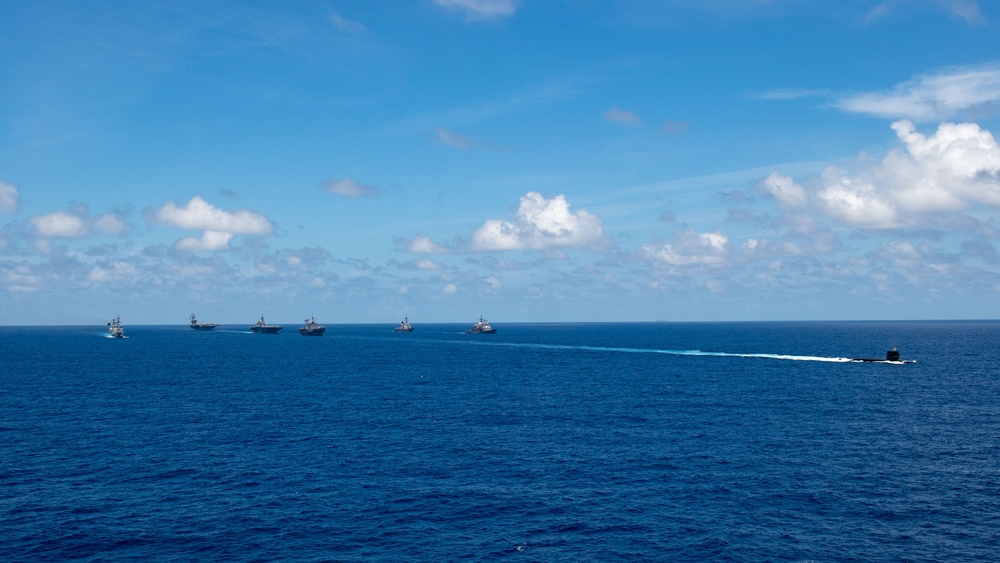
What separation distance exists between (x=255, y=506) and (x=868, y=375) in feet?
530

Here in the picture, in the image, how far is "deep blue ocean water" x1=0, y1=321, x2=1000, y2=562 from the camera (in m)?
60.5

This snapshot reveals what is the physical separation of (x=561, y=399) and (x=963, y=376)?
11105 centimetres

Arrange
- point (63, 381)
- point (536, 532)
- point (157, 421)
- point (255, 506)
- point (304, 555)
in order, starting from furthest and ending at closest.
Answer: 1. point (63, 381)
2. point (157, 421)
3. point (255, 506)
4. point (536, 532)
5. point (304, 555)

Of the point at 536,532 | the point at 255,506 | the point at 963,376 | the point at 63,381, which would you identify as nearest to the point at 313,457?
the point at 255,506

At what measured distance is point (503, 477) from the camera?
80.2m

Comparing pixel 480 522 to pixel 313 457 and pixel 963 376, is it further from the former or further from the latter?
pixel 963 376

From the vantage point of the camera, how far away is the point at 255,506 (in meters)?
70.1

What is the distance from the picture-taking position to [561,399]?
5615 inches

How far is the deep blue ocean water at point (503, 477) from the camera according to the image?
6050cm

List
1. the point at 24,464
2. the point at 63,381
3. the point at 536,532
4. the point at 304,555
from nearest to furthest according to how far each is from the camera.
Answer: the point at 304,555
the point at 536,532
the point at 24,464
the point at 63,381

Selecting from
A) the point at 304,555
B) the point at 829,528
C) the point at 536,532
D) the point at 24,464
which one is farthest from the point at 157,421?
the point at 829,528

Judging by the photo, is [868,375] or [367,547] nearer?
[367,547]

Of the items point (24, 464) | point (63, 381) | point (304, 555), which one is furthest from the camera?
point (63, 381)

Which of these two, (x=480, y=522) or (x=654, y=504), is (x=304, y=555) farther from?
(x=654, y=504)
